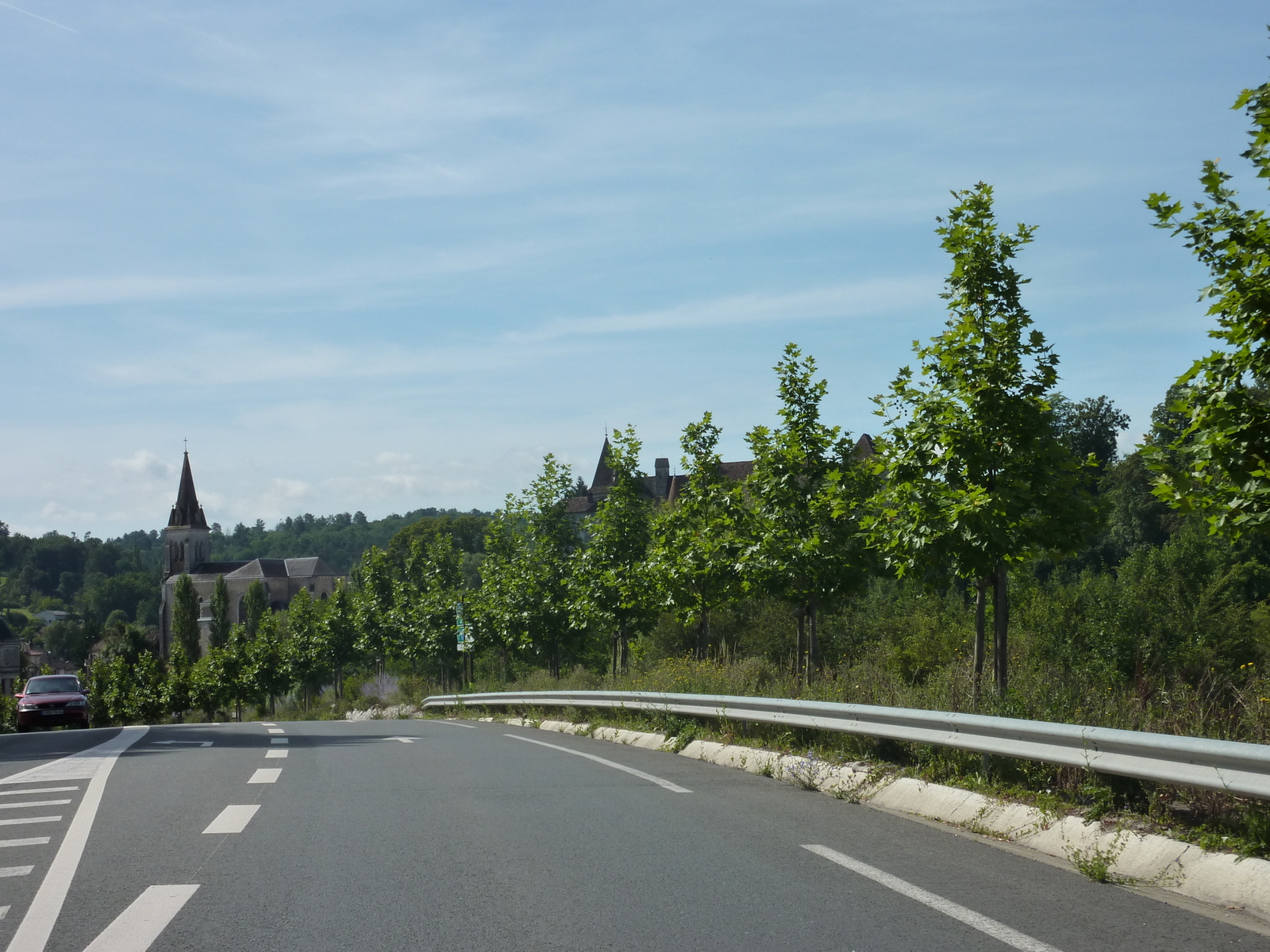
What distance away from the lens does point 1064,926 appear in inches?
215

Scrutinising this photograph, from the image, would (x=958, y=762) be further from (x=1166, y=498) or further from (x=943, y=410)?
(x=943, y=410)

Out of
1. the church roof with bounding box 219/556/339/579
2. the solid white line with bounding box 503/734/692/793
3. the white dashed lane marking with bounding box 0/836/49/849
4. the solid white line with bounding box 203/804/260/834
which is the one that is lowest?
the solid white line with bounding box 503/734/692/793

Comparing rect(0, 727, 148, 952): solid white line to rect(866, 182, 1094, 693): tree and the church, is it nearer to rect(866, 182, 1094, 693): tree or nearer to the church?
rect(866, 182, 1094, 693): tree

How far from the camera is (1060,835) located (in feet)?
24.4

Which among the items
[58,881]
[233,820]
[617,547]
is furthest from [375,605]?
[58,881]

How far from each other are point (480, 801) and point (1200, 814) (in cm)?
566

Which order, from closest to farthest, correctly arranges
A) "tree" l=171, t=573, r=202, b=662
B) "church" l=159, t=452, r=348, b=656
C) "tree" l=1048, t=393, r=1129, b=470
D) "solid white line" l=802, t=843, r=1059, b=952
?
"solid white line" l=802, t=843, r=1059, b=952 → "tree" l=1048, t=393, r=1129, b=470 → "tree" l=171, t=573, r=202, b=662 → "church" l=159, t=452, r=348, b=656

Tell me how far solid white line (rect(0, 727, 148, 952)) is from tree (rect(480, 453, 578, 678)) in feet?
90.0

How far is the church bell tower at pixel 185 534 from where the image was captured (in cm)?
16638

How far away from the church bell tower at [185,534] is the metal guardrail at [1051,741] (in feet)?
540

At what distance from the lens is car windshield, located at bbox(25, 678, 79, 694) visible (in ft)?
116

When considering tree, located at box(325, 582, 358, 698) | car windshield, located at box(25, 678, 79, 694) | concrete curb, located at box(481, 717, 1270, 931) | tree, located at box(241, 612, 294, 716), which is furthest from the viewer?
tree, located at box(241, 612, 294, 716)

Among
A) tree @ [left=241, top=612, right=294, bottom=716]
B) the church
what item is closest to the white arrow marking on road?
tree @ [left=241, top=612, right=294, bottom=716]

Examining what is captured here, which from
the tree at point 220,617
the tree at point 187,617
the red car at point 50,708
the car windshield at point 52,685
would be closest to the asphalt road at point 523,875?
the red car at point 50,708
